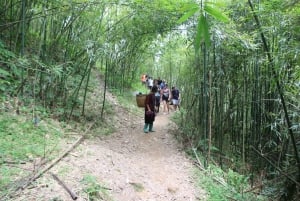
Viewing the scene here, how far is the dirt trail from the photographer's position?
3.32 metres

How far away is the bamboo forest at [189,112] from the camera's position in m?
3.54

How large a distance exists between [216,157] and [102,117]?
2970 mm

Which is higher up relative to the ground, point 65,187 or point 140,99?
point 140,99

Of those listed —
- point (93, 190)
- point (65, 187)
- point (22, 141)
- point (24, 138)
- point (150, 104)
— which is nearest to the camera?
point (65, 187)

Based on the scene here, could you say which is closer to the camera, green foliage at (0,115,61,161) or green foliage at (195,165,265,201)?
green foliage at (0,115,61,161)

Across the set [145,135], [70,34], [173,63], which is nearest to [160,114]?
[145,135]

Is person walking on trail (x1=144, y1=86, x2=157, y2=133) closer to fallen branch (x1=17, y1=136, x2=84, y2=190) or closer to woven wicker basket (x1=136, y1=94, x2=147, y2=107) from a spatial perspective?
fallen branch (x1=17, y1=136, x2=84, y2=190)

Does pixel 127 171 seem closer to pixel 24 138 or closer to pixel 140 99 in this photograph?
pixel 24 138

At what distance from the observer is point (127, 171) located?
4.43 metres

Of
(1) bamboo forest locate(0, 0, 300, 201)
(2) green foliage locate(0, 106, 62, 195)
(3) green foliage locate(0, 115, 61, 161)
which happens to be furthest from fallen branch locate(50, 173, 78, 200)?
(3) green foliage locate(0, 115, 61, 161)

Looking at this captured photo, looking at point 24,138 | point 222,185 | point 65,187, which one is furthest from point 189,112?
point 65,187

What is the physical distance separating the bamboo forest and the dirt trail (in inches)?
1.5

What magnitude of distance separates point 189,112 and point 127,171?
3672 millimetres

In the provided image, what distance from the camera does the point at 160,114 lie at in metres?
10.7
